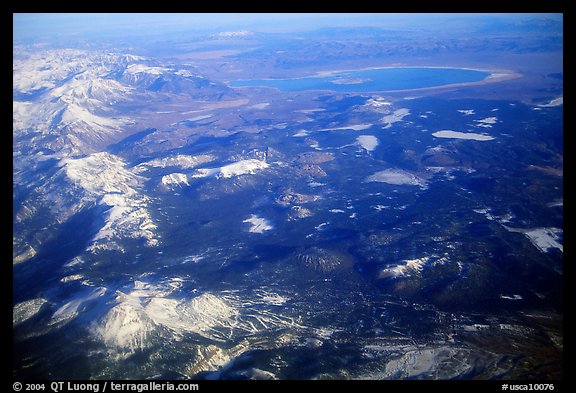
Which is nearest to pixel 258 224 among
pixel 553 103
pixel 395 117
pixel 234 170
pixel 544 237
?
pixel 234 170

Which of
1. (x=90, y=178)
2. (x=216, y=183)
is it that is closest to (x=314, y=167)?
(x=216, y=183)

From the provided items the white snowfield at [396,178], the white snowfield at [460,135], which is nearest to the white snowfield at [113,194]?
the white snowfield at [396,178]

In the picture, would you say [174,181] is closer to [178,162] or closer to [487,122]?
[178,162]

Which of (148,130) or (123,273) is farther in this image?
(148,130)

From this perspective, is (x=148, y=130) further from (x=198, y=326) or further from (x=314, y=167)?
(x=198, y=326)

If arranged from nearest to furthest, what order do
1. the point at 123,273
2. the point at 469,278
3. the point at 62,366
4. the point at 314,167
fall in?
1. the point at 62,366
2. the point at 469,278
3. the point at 123,273
4. the point at 314,167

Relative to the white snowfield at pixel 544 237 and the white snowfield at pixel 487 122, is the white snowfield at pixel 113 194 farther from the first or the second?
the white snowfield at pixel 487 122
